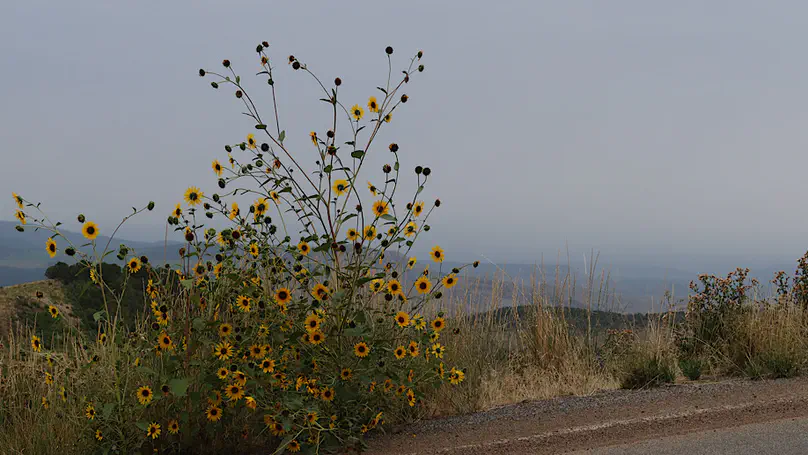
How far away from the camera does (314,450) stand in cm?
308

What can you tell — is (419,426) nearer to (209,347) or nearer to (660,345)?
(209,347)

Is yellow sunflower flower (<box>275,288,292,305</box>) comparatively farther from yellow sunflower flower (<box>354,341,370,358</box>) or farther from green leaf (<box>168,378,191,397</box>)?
green leaf (<box>168,378,191,397</box>)

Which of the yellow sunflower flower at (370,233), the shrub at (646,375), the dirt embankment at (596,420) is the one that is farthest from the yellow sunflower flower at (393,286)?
the shrub at (646,375)

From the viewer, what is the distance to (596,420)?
3609 millimetres

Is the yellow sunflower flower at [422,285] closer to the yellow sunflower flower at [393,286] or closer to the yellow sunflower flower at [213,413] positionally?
the yellow sunflower flower at [393,286]

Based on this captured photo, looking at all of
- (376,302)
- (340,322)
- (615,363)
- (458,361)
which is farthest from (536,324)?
(340,322)

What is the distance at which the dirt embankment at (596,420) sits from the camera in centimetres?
330

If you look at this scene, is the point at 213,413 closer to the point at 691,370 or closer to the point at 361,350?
the point at 361,350

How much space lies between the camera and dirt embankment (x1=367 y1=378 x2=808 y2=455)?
130 inches

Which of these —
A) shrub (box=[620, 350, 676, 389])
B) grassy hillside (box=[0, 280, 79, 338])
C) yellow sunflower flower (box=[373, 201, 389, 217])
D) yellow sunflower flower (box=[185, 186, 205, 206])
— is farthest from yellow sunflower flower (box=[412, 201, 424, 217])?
grassy hillside (box=[0, 280, 79, 338])

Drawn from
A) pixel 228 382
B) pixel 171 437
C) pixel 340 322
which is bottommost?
pixel 171 437

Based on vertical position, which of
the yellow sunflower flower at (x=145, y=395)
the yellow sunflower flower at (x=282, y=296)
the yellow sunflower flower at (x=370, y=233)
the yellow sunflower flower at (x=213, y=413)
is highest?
the yellow sunflower flower at (x=370, y=233)

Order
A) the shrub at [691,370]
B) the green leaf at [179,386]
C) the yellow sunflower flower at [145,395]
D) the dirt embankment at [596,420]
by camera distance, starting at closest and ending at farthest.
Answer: the green leaf at [179,386] < the yellow sunflower flower at [145,395] < the dirt embankment at [596,420] < the shrub at [691,370]

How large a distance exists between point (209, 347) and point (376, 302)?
3.53 ft
